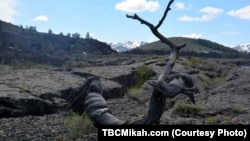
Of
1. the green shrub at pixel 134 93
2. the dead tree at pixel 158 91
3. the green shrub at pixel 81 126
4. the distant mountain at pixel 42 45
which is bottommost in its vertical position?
the green shrub at pixel 81 126

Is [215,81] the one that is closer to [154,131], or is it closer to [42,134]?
[42,134]

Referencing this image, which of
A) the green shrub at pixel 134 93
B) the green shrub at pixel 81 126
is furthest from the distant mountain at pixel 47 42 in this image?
the green shrub at pixel 81 126

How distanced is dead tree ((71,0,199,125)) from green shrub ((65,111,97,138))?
818mm

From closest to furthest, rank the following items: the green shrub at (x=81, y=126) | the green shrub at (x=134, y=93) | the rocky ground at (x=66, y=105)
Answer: the green shrub at (x=81, y=126), the rocky ground at (x=66, y=105), the green shrub at (x=134, y=93)

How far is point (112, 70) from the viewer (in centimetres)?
2459

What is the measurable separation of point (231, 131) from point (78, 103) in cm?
375

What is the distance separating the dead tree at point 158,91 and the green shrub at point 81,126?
818mm

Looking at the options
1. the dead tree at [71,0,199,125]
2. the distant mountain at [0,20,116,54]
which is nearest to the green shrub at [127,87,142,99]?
the dead tree at [71,0,199,125]

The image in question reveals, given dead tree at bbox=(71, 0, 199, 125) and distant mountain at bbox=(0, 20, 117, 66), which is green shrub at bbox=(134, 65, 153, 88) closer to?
dead tree at bbox=(71, 0, 199, 125)

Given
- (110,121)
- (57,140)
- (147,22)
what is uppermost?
(147,22)

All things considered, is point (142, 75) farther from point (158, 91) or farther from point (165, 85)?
point (165, 85)

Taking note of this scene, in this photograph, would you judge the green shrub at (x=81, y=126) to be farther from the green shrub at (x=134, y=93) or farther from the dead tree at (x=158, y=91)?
the green shrub at (x=134, y=93)

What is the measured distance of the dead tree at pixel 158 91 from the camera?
7.25 meters

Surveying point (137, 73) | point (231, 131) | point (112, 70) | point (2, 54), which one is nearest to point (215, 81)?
point (137, 73)
